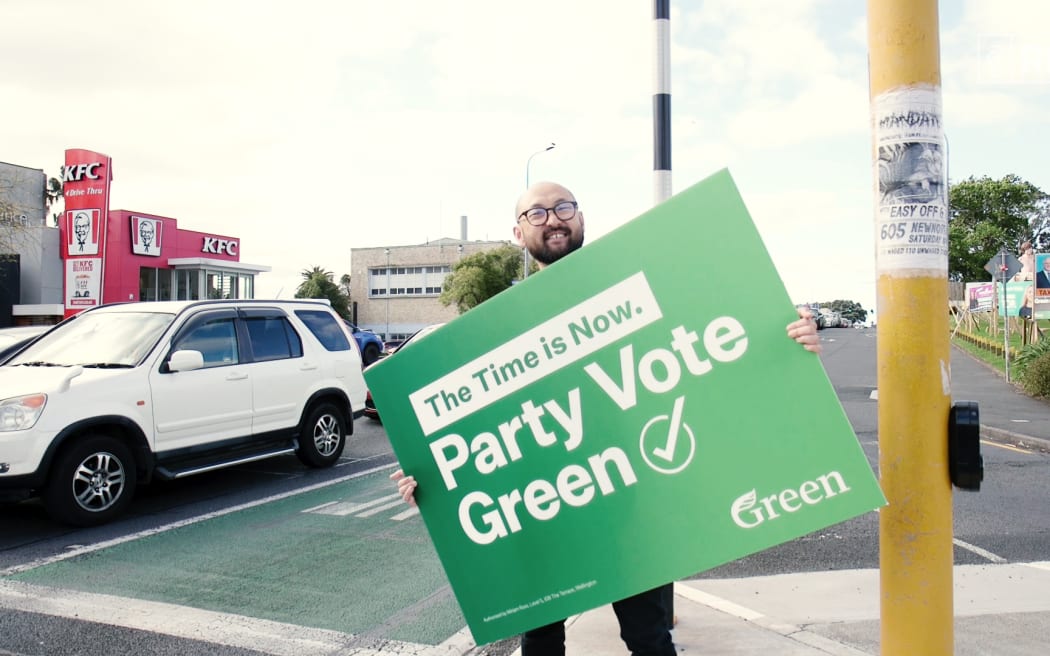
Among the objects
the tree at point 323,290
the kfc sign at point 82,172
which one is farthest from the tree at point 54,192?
the kfc sign at point 82,172

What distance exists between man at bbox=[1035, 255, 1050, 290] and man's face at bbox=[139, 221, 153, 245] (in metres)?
32.2

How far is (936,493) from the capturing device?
95.5 inches

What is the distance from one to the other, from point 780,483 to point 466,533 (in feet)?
3.32

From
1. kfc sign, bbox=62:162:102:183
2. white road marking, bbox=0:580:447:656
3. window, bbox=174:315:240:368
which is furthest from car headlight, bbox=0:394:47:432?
kfc sign, bbox=62:162:102:183

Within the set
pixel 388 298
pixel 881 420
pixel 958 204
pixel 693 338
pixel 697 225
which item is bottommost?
pixel 881 420

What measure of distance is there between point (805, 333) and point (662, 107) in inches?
73.4

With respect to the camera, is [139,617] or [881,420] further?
[139,617]

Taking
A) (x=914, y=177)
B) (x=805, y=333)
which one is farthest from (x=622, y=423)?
(x=914, y=177)

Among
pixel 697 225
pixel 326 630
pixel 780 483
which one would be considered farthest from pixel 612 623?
pixel 697 225

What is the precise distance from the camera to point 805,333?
2.37 metres

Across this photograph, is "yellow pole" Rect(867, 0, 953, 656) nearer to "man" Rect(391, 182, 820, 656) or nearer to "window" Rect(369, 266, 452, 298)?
"man" Rect(391, 182, 820, 656)

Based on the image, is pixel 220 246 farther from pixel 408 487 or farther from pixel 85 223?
pixel 408 487

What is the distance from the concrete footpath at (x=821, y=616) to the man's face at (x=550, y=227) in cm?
196

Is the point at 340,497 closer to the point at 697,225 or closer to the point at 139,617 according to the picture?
the point at 139,617
